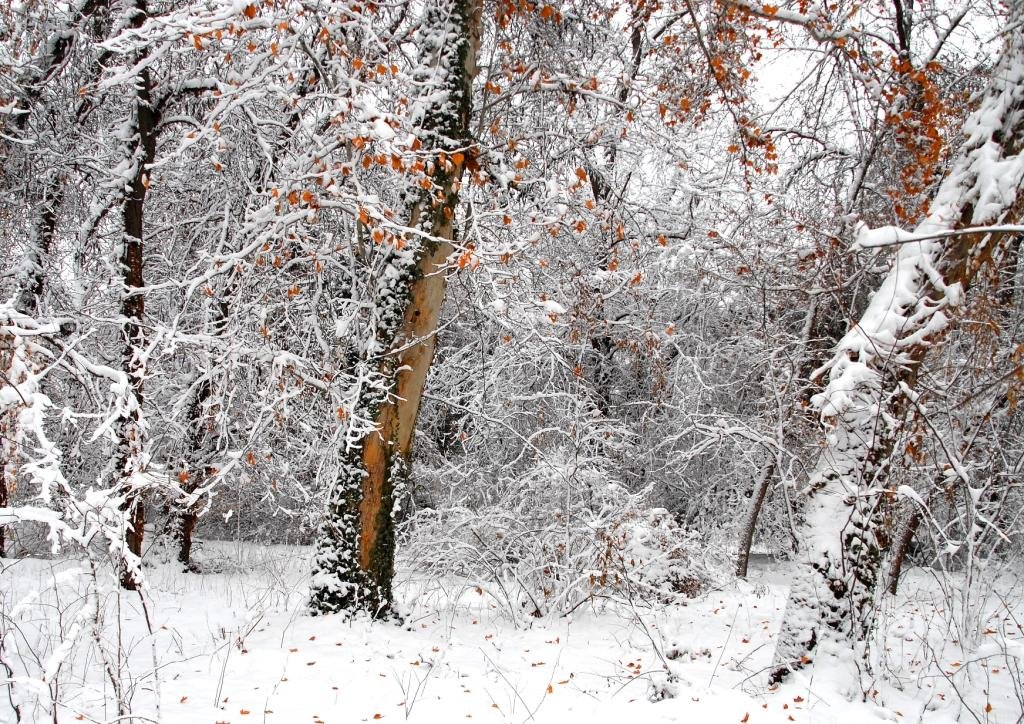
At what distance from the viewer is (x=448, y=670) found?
4.51m

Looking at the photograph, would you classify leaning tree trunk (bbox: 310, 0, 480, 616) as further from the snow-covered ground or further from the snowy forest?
the snow-covered ground

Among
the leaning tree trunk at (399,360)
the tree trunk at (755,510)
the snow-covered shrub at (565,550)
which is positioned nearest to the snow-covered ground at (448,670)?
the snow-covered shrub at (565,550)

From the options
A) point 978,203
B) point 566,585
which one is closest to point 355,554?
point 566,585

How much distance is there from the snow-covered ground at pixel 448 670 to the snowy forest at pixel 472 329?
0.12ft

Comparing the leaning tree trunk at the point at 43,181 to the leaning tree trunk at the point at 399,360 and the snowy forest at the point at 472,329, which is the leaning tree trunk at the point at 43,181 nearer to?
the snowy forest at the point at 472,329

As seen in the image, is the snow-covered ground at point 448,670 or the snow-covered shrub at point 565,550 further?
the snow-covered shrub at point 565,550

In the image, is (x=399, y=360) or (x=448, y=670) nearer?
(x=448, y=670)

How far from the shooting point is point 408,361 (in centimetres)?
562

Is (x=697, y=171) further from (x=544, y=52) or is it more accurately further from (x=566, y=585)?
(x=566, y=585)

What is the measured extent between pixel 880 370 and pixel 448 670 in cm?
333

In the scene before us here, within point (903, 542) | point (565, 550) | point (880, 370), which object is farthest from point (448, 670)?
point (903, 542)

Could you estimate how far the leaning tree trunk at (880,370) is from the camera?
A: 3885 millimetres

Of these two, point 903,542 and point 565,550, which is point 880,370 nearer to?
point 565,550

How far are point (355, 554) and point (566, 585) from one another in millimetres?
1991
